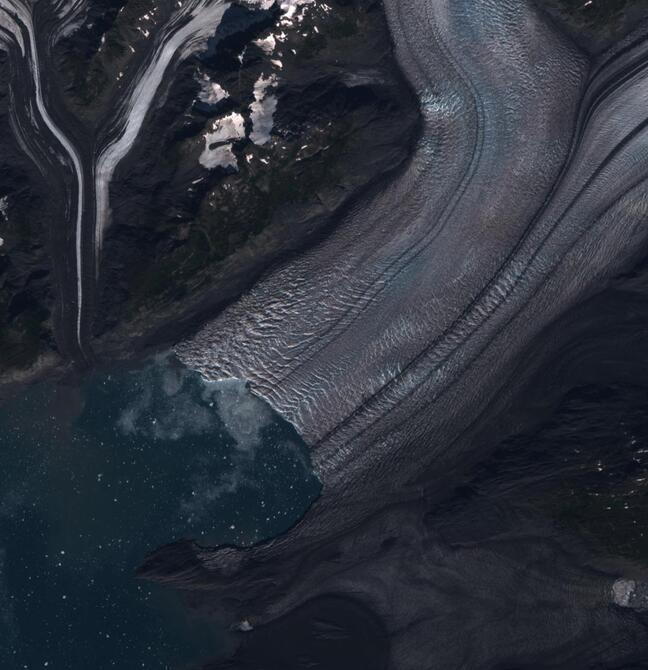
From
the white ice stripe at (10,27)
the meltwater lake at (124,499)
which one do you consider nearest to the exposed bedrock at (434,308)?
the meltwater lake at (124,499)

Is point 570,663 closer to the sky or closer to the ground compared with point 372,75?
closer to the ground

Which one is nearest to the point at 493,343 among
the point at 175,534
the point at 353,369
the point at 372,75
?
the point at 353,369

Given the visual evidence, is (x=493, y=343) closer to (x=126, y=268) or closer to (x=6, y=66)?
(x=126, y=268)

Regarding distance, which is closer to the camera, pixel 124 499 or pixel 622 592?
pixel 622 592

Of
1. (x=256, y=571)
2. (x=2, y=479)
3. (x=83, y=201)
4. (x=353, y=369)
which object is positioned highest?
(x=83, y=201)

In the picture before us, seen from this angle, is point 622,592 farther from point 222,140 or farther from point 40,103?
point 40,103

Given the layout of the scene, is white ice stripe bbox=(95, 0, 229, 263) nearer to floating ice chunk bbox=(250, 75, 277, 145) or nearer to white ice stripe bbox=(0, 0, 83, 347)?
white ice stripe bbox=(0, 0, 83, 347)

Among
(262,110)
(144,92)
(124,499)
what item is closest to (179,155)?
(144,92)
